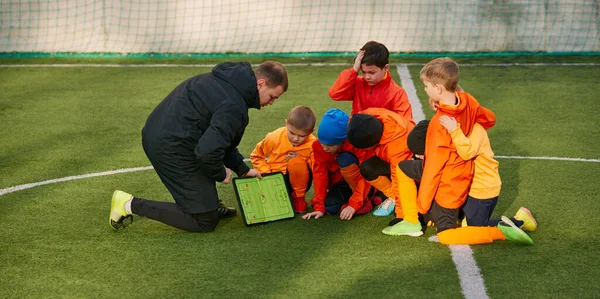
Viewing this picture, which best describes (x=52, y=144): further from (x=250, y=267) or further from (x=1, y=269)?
(x=250, y=267)

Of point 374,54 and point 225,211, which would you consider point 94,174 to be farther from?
Answer: point 374,54

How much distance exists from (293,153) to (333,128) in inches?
24.5

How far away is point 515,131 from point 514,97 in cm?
170

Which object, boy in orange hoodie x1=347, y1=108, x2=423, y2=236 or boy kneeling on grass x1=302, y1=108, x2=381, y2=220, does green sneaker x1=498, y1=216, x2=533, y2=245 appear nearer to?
boy in orange hoodie x1=347, y1=108, x2=423, y2=236

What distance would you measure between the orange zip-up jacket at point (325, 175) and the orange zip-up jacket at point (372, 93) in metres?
0.69

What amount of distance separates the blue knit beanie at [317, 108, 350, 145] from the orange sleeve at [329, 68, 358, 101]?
783 mm

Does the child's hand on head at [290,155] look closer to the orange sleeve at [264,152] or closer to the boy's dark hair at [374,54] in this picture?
the orange sleeve at [264,152]

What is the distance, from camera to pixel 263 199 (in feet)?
20.4

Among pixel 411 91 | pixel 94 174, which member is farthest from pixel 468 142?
pixel 411 91

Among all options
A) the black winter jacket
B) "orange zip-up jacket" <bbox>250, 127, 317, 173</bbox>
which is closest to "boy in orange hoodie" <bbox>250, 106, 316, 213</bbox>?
"orange zip-up jacket" <bbox>250, 127, 317, 173</bbox>

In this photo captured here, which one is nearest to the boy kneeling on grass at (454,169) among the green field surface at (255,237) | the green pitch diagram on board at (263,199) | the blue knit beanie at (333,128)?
the green field surface at (255,237)

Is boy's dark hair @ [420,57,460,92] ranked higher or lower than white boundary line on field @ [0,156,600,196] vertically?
higher

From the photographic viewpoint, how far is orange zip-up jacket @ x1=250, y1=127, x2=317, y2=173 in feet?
21.8

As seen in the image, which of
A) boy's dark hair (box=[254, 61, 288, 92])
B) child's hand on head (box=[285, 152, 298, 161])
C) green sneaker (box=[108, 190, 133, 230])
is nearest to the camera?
boy's dark hair (box=[254, 61, 288, 92])
